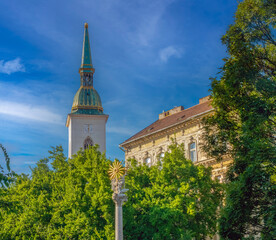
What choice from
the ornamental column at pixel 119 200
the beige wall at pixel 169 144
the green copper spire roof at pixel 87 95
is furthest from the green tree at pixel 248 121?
the green copper spire roof at pixel 87 95

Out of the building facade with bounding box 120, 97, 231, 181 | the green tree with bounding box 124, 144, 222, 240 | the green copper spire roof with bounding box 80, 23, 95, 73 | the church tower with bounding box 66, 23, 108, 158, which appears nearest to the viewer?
the green tree with bounding box 124, 144, 222, 240

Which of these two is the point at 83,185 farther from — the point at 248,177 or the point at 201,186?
the point at 248,177

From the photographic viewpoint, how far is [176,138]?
166 feet

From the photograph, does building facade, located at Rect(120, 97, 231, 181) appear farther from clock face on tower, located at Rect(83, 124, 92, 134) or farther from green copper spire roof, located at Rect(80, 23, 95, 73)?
green copper spire roof, located at Rect(80, 23, 95, 73)

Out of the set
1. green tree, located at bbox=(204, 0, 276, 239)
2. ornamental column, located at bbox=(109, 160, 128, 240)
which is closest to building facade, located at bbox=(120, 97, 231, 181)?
ornamental column, located at bbox=(109, 160, 128, 240)

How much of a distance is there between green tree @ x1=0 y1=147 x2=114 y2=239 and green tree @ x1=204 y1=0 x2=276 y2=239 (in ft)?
47.2

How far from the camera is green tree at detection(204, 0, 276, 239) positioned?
59.9 ft

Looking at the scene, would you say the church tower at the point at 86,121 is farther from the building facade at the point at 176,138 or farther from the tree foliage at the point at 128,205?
the tree foliage at the point at 128,205

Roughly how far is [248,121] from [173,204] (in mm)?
15538

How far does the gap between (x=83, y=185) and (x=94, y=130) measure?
46226mm

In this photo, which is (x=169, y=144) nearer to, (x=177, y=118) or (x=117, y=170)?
(x=177, y=118)

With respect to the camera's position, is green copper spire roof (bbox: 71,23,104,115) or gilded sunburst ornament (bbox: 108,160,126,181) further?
green copper spire roof (bbox: 71,23,104,115)

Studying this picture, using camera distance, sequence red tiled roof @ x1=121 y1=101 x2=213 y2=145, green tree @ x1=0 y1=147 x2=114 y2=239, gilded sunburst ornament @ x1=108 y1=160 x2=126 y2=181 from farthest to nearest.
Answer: red tiled roof @ x1=121 y1=101 x2=213 y2=145
green tree @ x1=0 y1=147 x2=114 y2=239
gilded sunburst ornament @ x1=108 y1=160 x2=126 y2=181

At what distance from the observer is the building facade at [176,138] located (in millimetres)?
45938
